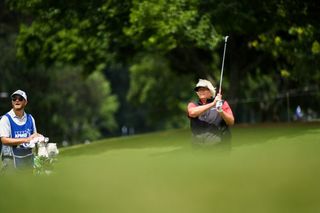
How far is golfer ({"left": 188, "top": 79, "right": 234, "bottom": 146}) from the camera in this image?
8.41m

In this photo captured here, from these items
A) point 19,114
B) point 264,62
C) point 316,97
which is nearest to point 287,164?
point 19,114

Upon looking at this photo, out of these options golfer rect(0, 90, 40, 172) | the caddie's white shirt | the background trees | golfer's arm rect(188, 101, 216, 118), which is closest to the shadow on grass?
the background trees

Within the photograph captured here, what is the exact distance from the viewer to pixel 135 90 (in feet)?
198

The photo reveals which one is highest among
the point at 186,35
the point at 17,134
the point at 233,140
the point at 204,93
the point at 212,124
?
the point at 186,35

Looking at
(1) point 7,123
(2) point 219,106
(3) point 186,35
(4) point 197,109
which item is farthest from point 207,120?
(3) point 186,35

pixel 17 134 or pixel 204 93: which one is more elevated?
pixel 204 93

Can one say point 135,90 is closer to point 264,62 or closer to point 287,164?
point 264,62

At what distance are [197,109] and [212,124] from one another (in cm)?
32

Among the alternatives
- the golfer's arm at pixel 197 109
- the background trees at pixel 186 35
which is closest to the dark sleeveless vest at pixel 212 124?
the golfer's arm at pixel 197 109

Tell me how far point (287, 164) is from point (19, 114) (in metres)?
3.85

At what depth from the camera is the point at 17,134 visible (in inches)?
323

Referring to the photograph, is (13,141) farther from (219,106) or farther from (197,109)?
(219,106)

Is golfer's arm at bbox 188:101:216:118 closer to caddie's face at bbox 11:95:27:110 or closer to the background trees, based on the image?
caddie's face at bbox 11:95:27:110

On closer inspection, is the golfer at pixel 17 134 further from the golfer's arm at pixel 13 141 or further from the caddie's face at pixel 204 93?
the caddie's face at pixel 204 93
